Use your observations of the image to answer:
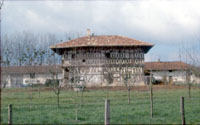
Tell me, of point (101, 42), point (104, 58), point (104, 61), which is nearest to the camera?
point (104, 61)

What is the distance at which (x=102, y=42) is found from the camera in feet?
121

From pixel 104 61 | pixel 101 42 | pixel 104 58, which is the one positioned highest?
pixel 101 42

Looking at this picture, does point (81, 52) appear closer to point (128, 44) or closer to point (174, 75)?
point (128, 44)

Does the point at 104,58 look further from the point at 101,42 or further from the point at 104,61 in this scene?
→ the point at 101,42

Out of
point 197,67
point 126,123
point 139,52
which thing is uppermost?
point 139,52

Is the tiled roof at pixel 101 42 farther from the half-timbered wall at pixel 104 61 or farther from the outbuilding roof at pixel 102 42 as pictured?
the half-timbered wall at pixel 104 61

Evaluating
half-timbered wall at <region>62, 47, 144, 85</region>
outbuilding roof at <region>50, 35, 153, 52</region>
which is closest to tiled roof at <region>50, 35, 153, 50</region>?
outbuilding roof at <region>50, 35, 153, 52</region>

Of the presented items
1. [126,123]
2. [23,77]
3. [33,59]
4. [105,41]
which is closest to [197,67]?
[126,123]

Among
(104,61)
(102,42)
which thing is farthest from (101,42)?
(104,61)

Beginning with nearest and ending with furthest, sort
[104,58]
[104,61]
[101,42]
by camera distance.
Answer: [104,61] → [104,58] → [101,42]

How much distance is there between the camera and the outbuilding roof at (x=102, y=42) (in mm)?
35719

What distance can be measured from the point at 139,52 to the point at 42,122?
1142 inches

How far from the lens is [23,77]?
169 ft

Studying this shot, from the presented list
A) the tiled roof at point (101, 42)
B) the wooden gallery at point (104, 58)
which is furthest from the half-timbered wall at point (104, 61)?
the tiled roof at point (101, 42)
